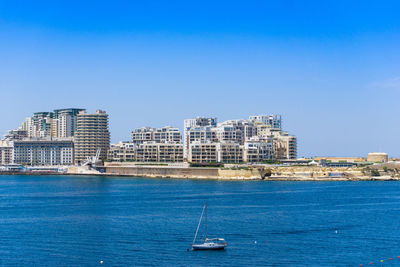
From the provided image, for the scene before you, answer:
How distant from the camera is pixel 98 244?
1949 inches

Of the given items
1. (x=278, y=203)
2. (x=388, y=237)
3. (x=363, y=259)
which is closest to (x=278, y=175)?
(x=278, y=203)

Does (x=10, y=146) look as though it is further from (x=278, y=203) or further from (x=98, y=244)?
(x=98, y=244)

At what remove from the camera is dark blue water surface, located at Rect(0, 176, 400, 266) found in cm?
4453

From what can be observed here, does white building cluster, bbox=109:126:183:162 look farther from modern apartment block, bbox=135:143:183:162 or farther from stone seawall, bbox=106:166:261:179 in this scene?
stone seawall, bbox=106:166:261:179

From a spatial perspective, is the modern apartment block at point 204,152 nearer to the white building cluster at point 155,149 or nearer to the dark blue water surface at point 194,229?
the white building cluster at point 155,149

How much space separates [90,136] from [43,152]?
21039mm

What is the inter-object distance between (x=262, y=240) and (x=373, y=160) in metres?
114

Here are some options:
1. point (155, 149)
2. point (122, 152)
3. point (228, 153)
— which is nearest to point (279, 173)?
point (228, 153)

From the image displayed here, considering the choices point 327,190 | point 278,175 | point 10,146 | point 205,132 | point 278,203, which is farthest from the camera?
point 10,146

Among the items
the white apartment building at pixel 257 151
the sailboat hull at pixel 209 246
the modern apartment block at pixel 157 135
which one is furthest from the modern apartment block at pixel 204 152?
the sailboat hull at pixel 209 246

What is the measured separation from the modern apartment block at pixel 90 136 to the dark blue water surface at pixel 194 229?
88.3 metres

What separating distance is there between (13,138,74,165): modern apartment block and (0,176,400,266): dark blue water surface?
98310mm

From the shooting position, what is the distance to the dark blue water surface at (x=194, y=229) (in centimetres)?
4453

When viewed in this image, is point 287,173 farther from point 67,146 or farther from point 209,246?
point 209,246
